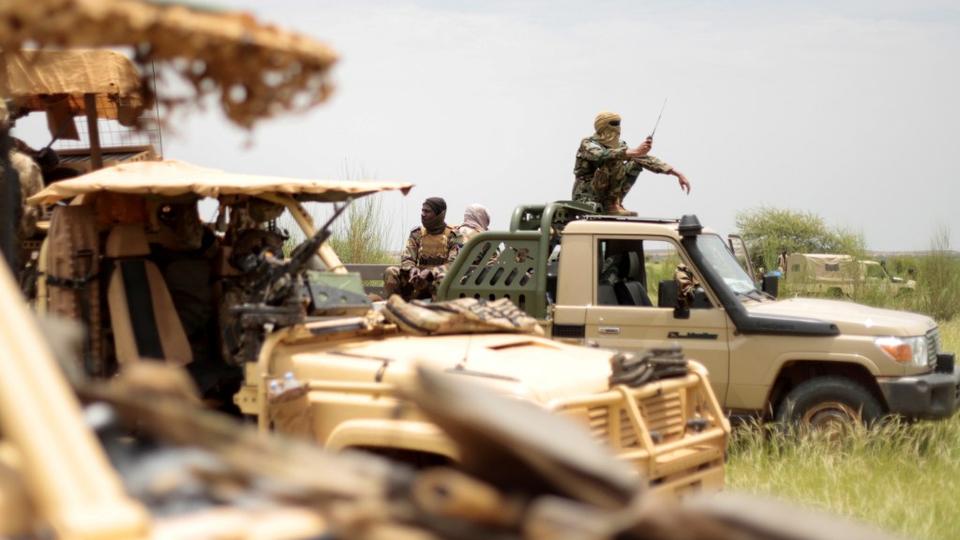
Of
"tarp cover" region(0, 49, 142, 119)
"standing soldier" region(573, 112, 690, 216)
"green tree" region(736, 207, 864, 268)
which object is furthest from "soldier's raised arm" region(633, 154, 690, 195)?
"green tree" region(736, 207, 864, 268)

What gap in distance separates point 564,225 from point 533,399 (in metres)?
4.61

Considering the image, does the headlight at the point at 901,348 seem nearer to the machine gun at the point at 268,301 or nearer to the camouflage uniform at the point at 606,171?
the camouflage uniform at the point at 606,171

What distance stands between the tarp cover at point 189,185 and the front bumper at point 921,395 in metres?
3.82

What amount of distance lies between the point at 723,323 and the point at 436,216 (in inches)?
157

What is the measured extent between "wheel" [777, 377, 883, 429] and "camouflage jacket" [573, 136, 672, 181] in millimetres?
3106

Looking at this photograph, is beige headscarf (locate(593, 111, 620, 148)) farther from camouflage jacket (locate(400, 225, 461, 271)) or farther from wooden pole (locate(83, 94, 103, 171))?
wooden pole (locate(83, 94, 103, 171))

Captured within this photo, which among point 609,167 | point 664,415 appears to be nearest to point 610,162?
point 609,167

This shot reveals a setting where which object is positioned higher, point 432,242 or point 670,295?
point 432,242

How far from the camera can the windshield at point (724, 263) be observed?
8727 mm

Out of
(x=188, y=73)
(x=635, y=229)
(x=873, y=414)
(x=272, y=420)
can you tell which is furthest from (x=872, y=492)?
(x=188, y=73)

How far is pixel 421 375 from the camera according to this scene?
7.09 ft


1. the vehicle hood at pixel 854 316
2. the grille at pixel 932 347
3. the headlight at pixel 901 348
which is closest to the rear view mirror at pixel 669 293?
the vehicle hood at pixel 854 316

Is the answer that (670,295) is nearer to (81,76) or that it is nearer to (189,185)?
(189,185)

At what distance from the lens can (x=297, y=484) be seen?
6.94ft
